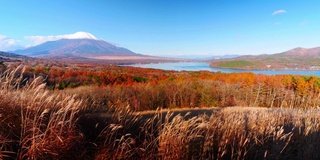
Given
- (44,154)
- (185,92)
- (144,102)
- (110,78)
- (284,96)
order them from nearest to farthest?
1. (44,154)
2. (144,102)
3. (185,92)
4. (284,96)
5. (110,78)

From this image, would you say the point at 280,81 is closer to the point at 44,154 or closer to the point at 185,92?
the point at 185,92

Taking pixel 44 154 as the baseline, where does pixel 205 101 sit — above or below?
below

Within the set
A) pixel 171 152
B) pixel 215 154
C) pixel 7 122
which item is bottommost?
pixel 215 154

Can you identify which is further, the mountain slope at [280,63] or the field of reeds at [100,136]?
the mountain slope at [280,63]

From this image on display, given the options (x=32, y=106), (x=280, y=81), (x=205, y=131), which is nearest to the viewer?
(x=32, y=106)

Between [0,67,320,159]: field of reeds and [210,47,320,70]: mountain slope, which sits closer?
[0,67,320,159]: field of reeds

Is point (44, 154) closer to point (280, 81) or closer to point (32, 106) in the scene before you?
point (32, 106)

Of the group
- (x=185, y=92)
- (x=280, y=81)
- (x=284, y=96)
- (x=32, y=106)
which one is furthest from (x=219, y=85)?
(x=32, y=106)

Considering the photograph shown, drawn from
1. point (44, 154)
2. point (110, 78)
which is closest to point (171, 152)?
point (44, 154)

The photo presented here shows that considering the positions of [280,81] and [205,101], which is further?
[280,81]

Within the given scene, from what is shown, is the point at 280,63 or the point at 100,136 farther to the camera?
the point at 280,63

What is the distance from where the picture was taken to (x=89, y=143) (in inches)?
126

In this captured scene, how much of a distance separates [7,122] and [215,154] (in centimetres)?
339

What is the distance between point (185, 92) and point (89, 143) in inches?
723
